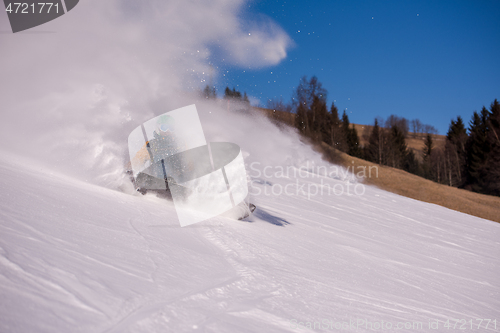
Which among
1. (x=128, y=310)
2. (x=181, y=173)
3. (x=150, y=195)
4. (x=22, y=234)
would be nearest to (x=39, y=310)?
(x=128, y=310)

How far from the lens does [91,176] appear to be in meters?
6.06

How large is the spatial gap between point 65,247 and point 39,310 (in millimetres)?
913

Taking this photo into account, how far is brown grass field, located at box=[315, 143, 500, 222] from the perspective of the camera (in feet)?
65.6

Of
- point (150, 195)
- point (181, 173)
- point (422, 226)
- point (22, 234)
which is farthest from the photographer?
A: point (422, 226)

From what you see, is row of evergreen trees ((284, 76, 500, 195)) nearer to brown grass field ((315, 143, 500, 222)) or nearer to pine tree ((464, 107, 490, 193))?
pine tree ((464, 107, 490, 193))

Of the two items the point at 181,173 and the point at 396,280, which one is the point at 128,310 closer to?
the point at 396,280

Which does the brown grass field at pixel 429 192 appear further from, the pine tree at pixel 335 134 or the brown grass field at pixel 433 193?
the pine tree at pixel 335 134

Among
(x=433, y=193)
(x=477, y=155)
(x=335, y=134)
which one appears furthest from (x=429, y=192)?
(x=477, y=155)

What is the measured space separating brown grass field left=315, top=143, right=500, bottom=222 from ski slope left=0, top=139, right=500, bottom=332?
17.6 metres

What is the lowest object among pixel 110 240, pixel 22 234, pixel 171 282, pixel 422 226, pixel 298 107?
pixel 422 226

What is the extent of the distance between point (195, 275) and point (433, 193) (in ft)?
85.2

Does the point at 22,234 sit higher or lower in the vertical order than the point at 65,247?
higher

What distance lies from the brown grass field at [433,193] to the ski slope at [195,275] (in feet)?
57.7

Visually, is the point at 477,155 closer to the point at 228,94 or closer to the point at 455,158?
the point at 455,158
